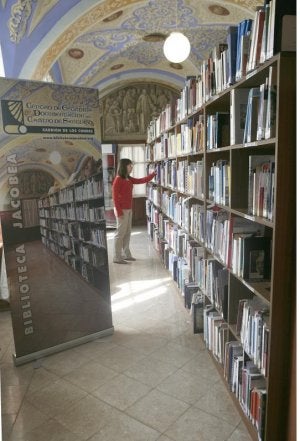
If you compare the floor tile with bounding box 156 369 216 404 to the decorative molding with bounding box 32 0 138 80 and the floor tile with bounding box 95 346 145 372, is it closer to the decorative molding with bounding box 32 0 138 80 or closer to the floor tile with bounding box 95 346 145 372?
the floor tile with bounding box 95 346 145 372

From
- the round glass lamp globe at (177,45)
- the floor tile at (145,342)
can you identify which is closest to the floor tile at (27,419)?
the floor tile at (145,342)

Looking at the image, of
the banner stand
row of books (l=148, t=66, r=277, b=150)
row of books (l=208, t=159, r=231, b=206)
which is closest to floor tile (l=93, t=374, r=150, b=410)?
the banner stand

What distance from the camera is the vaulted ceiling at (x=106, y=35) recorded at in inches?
162

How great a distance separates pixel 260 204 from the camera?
6.66 ft

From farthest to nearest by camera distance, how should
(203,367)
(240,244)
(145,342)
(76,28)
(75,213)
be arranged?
(76,28)
(145,342)
(75,213)
(203,367)
(240,244)

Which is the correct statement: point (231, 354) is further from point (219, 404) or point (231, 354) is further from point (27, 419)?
point (27, 419)

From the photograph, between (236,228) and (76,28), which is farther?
(76,28)

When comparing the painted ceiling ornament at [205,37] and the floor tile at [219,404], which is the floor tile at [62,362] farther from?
the painted ceiling ornament at [205,37]

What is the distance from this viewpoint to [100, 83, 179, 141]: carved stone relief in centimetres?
977

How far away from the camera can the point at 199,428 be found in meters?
2.23

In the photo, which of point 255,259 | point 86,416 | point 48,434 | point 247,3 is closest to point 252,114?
point 255,259

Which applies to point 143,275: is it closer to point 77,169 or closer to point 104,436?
A: point 77,169

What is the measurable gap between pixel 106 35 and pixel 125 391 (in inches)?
241

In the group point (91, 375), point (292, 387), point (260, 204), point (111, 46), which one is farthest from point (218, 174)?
point (111, 46)
